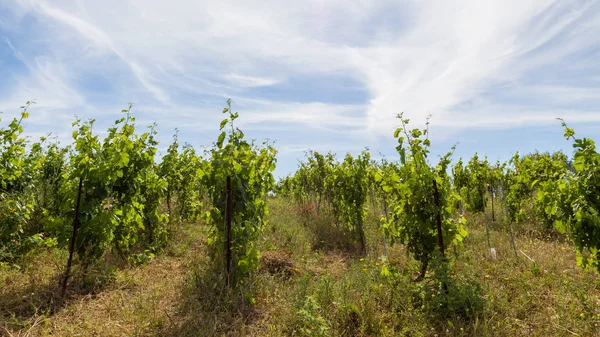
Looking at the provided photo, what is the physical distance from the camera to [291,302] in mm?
4418

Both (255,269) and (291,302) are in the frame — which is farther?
(255,269)

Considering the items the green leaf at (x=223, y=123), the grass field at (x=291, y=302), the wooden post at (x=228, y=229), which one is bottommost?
the grass field at (x=291, y=302)

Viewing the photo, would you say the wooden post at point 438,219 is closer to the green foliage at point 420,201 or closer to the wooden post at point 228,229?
the green foliage at point 420,201

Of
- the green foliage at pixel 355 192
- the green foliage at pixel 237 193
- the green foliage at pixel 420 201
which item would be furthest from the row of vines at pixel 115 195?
the green foliage at pixel 355 192

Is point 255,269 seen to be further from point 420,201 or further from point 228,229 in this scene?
point 420,201

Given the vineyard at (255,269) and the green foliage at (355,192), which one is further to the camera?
the green foliage at (355,192)

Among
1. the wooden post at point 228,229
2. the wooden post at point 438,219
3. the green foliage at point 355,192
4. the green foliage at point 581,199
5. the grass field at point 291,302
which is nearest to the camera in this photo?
the green foliage at point 581,199

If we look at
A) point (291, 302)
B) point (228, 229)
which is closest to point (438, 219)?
point (291, 302)

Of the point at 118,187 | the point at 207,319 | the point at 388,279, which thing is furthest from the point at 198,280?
the point at 388,279

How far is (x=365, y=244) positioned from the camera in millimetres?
8148

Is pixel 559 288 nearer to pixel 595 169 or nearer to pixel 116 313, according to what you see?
pixel 595 169

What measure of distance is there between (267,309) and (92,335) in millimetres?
2013

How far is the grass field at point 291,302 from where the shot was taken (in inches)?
152

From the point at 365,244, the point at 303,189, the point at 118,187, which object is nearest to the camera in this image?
the point at 118,187
